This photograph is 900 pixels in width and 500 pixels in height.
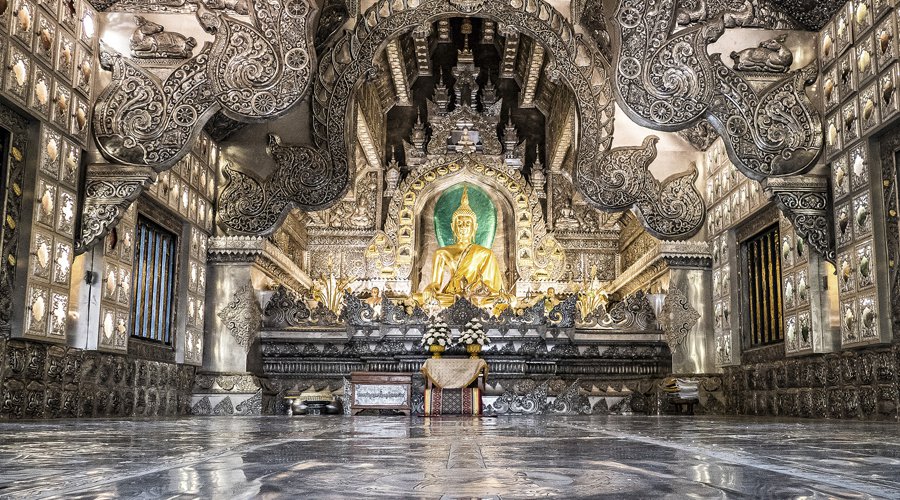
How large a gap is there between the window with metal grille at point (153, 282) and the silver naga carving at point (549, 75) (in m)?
2.64

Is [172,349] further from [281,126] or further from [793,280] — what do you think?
[793,280]

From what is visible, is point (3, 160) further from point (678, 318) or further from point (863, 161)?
point (678, 318)

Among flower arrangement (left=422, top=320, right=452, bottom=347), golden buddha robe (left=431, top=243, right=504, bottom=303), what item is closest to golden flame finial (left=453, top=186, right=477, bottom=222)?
golden buddha robe (left=431, top=243, right=504, bottom=303)

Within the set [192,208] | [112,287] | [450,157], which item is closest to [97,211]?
[112,287]

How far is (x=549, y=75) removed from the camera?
11133 millimetres

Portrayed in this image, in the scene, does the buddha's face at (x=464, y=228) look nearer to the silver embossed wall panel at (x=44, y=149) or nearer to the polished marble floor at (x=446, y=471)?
the silver embossed wall panel at (x=44, y=149)

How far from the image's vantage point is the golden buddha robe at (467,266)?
18.2 meters

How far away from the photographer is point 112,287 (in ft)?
32.2

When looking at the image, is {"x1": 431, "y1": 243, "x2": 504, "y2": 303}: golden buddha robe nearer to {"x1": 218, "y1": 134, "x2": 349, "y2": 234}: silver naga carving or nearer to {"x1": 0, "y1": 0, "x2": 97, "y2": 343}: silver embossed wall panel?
{"x1": 218, "y1": 134, "x2": 349, "y2": 234}: silver naga carving

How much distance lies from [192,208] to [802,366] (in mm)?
8430

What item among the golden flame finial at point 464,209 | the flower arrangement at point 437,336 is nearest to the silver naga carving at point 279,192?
the flower arrangement at point 437,336

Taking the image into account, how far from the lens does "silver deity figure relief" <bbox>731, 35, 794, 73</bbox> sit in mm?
8695

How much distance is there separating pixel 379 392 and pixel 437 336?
4.51ft

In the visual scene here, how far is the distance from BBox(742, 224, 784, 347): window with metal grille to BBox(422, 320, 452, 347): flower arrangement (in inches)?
169
